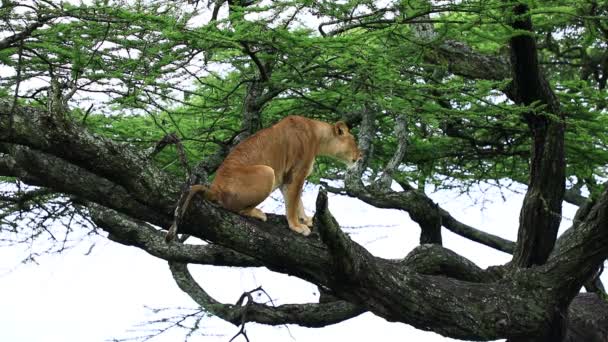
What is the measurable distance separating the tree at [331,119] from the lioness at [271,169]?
0.18 metres

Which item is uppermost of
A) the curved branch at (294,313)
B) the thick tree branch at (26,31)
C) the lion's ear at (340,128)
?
the thick tree branch at (26,31)

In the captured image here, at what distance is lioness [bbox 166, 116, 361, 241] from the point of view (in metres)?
6.01

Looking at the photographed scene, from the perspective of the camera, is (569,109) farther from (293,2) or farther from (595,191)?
(293,2)

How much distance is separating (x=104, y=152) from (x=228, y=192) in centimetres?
99

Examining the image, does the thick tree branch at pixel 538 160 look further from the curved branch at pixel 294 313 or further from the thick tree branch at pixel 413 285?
the curved branch at pixel 294 313

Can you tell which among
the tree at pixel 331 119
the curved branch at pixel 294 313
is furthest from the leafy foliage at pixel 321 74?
the curved branch at pixel 294 313

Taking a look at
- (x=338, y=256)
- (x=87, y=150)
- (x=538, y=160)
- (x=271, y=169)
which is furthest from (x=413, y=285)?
(x=87, y=150)

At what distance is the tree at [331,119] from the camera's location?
5.95 meters

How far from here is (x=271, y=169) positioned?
20.3 feet

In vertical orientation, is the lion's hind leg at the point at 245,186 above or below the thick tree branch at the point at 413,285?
above

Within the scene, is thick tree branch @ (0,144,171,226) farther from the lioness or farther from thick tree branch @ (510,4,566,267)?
thick tree branch @ (510,4,566,267)

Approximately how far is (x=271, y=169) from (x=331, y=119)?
396cm

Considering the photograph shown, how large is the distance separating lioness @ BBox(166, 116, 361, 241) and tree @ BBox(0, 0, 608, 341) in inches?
6.9

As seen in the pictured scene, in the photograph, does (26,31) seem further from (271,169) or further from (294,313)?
(294,313)
